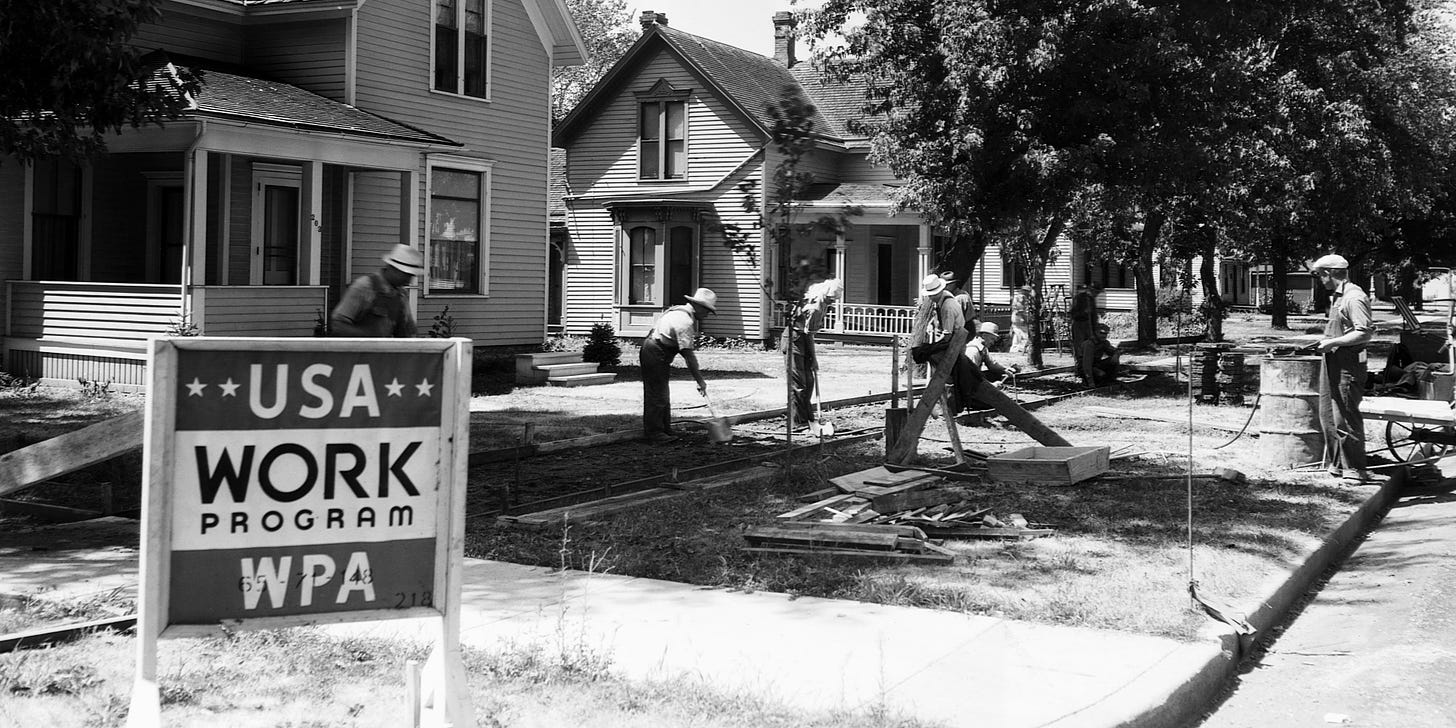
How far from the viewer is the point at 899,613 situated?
695cm

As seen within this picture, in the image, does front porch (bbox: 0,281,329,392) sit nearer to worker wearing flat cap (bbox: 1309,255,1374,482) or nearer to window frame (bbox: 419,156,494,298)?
window frame (bbox: 419,156,494,298)

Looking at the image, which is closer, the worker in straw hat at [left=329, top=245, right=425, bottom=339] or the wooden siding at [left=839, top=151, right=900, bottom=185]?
the worker in straw hat at [left=329, top=245, right=425, bottom=339]

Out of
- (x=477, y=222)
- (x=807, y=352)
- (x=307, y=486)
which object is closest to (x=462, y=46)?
(x=477, y=222)

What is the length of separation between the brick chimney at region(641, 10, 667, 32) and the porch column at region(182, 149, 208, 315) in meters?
20.0

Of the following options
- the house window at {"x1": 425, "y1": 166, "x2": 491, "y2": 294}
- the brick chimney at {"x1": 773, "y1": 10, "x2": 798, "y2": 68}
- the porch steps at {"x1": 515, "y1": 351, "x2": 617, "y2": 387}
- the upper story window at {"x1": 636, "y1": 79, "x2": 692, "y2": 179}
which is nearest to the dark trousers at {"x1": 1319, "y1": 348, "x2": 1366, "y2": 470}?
the porch steps at {"x1": 515, "y1": 351, "x2": 617, "y2": 387}

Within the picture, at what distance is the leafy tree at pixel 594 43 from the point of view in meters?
65.1

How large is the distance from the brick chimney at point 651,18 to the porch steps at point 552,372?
52.9 feet

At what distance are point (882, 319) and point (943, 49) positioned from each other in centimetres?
1616

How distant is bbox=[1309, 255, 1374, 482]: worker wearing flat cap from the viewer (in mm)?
12391

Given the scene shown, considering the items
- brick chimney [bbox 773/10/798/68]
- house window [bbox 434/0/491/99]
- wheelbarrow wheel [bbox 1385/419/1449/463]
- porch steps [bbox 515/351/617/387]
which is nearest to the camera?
wheelbarrow wheel [bbox 1385/419/1449/463]

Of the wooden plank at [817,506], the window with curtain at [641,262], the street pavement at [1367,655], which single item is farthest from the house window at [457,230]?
the street pavement at [1367,655]

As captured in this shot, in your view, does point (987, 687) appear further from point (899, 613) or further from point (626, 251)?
point (626, 251)

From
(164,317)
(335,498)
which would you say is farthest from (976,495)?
(164,317)

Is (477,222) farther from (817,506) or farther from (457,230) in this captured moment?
(817,506)
